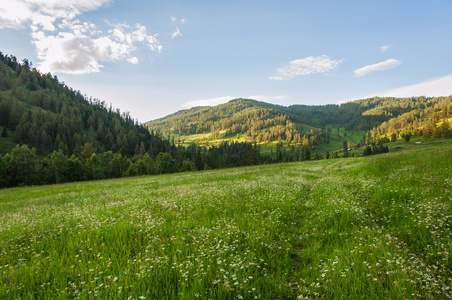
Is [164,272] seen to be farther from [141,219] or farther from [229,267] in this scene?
[141,219]

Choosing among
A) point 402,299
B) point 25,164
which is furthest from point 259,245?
point 25,164

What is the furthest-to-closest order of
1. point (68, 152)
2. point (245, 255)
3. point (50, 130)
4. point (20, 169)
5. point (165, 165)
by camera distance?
1. point (50, 130)
2. point (68, 152)
3. point (165, 165)
4. point (20, 169)
5. point (245, 255)

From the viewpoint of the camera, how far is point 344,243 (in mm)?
5363

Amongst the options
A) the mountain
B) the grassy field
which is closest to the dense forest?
the mountain

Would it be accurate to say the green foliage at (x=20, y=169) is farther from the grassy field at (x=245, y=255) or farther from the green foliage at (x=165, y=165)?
the grassy field at (x=245, y=255)

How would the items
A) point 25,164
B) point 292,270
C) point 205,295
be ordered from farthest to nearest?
point 25,164 → point 292,270 → point 205,295

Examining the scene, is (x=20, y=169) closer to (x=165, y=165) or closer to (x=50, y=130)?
(x=165, y=165)

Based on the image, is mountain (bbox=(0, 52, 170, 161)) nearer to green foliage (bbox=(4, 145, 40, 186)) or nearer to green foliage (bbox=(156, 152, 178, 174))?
green foliage (bbox=(156, 152, 178, 174))

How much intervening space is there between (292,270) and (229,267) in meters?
1.55

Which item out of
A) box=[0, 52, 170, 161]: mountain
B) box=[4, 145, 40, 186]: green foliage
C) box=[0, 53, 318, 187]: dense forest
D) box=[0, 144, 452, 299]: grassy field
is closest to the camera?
box=[0, 144, 452, 299]: grassy field

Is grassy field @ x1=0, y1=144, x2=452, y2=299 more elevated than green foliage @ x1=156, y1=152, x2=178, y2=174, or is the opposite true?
grassy field @ x1=0, y1=144, x2=452, y2=299

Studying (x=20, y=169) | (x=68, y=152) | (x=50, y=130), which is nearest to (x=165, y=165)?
(x=20, y=169)

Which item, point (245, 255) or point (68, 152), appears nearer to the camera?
point (245, 255)

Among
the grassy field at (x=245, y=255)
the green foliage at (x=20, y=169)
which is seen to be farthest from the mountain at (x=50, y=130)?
the grassy field at (x=245, y=255)
